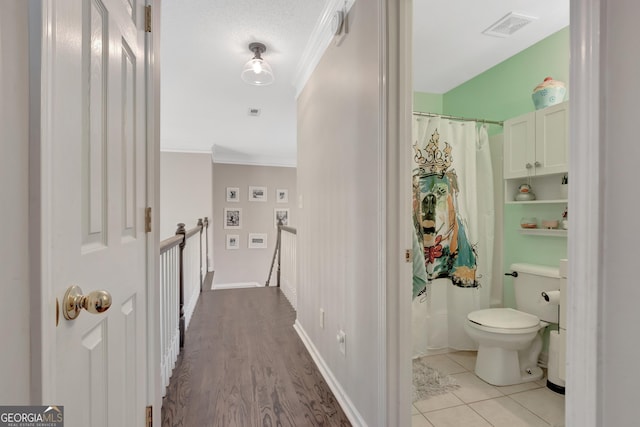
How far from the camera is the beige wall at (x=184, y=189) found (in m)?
5.68

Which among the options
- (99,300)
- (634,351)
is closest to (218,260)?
(99,300)

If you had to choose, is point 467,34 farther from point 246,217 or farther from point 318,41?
point 246,217

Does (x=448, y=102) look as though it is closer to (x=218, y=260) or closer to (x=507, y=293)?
(x=507, y=293)

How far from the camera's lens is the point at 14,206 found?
0.49 meters

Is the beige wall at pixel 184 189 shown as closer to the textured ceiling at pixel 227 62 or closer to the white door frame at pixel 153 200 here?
the textured ceiling at pixel 227 62

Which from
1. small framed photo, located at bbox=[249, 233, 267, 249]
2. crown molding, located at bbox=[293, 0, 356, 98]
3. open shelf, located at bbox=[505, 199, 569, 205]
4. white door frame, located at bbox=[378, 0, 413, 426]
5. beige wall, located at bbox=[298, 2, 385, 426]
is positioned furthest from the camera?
small framed photo, located at bbox=[249, 233, 267, 249]

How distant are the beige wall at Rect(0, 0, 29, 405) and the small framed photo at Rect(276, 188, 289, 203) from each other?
6.76m

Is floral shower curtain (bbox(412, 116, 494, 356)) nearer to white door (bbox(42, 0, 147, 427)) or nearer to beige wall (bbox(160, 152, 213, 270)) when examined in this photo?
white door (bbox(42, 0, 147, 427))

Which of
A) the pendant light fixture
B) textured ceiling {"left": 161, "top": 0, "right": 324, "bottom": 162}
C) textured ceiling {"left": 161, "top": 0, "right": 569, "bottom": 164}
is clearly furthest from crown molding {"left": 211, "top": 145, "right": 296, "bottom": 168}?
the pendant light fixture

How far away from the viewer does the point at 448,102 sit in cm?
327

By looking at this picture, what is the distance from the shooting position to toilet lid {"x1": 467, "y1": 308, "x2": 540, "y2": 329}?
6.79 feet

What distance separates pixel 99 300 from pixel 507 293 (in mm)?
3003

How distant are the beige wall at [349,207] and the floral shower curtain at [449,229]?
2.67ft

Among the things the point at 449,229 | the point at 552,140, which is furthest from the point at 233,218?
the point at 552,140
